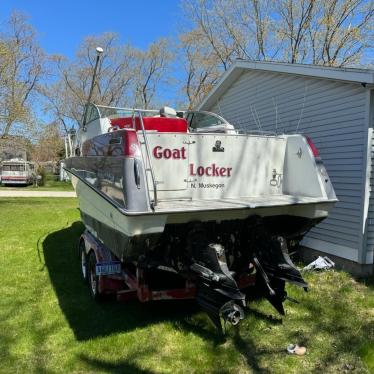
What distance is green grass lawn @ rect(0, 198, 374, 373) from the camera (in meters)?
4.11

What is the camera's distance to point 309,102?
809cm

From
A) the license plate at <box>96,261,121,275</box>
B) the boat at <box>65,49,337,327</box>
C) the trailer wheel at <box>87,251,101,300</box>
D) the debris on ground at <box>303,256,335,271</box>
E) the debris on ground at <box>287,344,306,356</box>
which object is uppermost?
the boat at <box>65,49,337,327</box>

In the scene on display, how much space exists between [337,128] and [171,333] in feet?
15.4

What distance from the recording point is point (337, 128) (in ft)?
24.4

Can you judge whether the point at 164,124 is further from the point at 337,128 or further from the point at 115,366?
the point at 337,128

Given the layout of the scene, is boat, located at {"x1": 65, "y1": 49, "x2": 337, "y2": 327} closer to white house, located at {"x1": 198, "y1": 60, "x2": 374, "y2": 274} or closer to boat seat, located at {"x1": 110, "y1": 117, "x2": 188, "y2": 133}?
boat seat, located at {"x1": 110, "y1": 117, "x2": 188, "y2": 133}

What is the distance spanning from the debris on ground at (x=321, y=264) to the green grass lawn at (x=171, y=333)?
0.25 meters

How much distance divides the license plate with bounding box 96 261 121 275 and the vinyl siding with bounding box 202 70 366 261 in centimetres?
407

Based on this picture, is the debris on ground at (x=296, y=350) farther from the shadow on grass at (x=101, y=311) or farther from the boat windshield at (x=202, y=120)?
the boat windshield at (x=202, y=120)

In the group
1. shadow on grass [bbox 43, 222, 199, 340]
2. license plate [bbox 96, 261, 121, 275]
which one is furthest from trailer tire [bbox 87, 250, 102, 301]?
license plate [bbox 96, 261, 121, 275]

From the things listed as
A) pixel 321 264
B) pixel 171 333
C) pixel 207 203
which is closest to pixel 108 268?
pixel 171 333

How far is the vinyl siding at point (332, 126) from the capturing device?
703 centimetres

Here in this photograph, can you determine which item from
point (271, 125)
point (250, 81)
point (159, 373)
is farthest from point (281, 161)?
point (250, 81)

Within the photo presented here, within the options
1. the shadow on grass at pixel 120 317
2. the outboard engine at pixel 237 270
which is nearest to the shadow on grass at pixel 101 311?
Result: the shadow on grass at pixel 120 317
